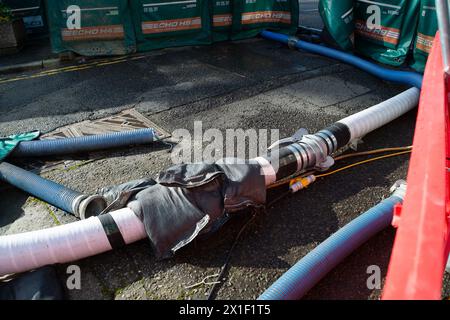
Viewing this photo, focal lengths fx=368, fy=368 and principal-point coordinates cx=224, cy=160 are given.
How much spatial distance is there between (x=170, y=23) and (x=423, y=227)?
8191 millimetres

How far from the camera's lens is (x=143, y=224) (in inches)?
120

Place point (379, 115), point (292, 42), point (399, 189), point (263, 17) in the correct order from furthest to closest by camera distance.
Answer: point (263, 17) → point (292, 42) → point (379, 115) → point (399, 189)

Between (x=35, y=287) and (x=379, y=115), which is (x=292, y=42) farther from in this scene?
(x=35, y=287)

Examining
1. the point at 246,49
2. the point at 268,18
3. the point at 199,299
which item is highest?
the point at 268,18

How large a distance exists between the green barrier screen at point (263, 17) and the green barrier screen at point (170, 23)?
2.68 feet

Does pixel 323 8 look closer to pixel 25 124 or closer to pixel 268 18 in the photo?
pixel 268 18

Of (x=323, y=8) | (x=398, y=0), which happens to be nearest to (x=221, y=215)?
(x=398, y=0)

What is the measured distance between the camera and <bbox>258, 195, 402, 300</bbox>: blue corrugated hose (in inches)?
98.7

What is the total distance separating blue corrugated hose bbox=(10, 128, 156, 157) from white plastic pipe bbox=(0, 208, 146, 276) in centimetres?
167

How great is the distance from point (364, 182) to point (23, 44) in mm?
8797

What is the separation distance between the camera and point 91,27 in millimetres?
7953

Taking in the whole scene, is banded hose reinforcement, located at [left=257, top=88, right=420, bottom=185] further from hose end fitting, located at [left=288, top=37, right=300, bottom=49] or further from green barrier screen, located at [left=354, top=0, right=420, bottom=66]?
hose end fitting, located at [left=288, top=37, right=300, bottom=49]

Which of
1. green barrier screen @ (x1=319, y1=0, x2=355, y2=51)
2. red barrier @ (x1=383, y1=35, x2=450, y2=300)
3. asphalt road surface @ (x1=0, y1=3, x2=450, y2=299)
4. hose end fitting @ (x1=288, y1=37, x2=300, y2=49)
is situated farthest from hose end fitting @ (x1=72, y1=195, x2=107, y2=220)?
hose end fitting @ (x1=288, y1=37, x2=300, y2=49)

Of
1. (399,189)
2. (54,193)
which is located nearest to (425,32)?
(399,189)
